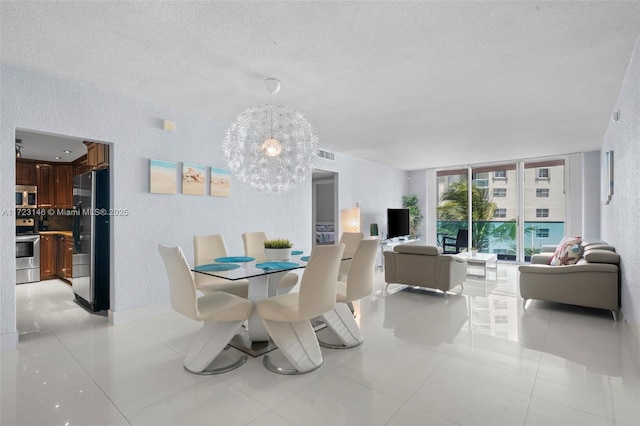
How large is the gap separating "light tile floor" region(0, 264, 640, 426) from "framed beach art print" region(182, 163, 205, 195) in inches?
63.3

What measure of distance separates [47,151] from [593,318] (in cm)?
847

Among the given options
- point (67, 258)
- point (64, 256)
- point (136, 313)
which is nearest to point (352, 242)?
point (136, 313)

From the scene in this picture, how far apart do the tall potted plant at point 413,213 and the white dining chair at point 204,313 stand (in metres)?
7.12

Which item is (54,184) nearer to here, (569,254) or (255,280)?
(255,280)

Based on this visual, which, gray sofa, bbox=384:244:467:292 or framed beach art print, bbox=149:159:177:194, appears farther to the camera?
gray sofa, bbox=384:244:467:292

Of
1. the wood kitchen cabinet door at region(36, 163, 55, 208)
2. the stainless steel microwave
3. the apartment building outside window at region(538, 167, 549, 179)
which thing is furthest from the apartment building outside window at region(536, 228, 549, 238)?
the stainless steel microwave

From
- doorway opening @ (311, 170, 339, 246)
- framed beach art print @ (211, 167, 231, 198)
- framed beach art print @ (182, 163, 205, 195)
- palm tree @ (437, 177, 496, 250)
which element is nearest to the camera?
framed beach art print @ (182, 163, 205, 195)

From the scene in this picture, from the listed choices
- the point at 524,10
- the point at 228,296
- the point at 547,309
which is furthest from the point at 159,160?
the point at 547,309

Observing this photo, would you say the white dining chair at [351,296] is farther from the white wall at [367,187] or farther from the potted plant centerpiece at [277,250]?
the white wall at [367,187]

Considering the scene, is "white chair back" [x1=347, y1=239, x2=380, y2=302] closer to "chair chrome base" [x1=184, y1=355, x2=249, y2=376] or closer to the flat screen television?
"chair chrome base" [x1=184, y1=355, x2=249, y2=376]

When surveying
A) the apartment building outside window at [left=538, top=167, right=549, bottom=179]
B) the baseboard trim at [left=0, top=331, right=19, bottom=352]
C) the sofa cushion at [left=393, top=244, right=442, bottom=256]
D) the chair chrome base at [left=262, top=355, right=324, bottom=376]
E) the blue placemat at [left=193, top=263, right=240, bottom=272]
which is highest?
the apartment building outside window at [left=538, top=167, right=549, bottom=179]

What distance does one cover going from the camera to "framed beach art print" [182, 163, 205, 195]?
416cm

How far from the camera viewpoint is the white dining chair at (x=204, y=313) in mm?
2338

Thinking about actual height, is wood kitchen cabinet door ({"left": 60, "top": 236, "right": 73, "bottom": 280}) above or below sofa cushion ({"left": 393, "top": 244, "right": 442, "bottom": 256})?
below
